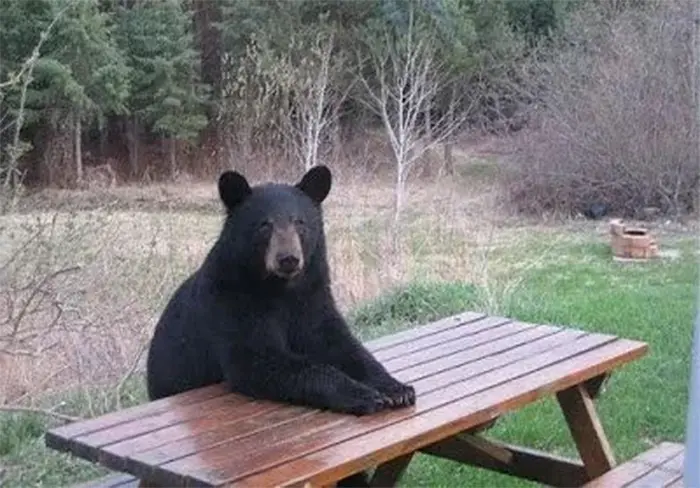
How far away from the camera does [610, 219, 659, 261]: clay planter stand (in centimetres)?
955

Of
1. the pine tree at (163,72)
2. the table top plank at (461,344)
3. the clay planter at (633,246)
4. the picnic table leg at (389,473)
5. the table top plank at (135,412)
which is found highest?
the pine tree at (163,72)

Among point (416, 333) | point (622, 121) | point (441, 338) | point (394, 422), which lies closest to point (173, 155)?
point (622, 121)

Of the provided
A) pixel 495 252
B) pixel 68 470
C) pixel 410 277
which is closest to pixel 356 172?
pixel 495 252

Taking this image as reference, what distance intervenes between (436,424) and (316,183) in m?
0.71

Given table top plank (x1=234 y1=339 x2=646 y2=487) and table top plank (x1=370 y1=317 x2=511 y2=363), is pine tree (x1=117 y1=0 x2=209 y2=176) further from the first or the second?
table top plank (x1=234 y1=339 x2=646 y2=487)

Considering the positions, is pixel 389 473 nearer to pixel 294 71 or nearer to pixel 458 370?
pixel 458 370

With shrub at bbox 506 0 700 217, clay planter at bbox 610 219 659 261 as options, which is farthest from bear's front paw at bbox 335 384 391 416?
shrub at bbox 506 0 700 217

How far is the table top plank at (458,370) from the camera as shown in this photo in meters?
2.02

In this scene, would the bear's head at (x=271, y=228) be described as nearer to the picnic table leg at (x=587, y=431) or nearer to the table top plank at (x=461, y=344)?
the table top plank at (x=461, y=344)

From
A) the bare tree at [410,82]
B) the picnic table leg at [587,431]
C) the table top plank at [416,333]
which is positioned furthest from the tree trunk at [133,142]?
the picnic table leg at [587,431]

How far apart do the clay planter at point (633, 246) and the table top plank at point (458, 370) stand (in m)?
6.58

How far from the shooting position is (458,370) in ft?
8.94

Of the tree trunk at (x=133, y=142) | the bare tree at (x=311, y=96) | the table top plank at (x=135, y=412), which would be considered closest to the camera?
the table top plank at (x=135, y=412)

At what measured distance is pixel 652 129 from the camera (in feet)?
40.6
